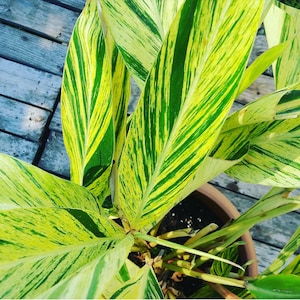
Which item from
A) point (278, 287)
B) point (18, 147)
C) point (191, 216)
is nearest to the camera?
point (278, 287)

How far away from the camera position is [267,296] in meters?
0.44

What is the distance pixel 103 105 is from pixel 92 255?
141 mm

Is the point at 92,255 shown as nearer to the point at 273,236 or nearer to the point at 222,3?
the point at 222,3

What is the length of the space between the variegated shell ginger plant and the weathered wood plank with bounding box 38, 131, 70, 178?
1.38 feet

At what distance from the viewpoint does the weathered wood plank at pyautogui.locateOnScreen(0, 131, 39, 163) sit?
3.06ft

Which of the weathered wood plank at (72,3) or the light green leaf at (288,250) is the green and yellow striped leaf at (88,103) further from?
the weathered wood plank at (72,3)

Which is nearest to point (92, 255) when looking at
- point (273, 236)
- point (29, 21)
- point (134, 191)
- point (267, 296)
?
point (134, 191)

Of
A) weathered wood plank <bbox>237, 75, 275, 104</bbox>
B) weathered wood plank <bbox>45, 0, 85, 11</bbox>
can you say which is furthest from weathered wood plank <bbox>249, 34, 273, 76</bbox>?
weathered wood plank <bbox>45, 0, 85, 11</bbox>

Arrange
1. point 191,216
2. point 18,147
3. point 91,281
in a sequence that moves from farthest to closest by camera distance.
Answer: point 18,147 → point 191,216 → point 91,281

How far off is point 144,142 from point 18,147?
60 centimetres

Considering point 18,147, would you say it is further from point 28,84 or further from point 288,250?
point 288,250

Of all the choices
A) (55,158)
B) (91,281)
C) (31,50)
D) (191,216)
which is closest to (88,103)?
(91,281)

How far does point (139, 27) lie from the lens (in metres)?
0.47

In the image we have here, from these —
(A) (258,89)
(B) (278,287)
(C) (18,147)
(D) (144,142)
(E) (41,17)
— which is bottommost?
(B) (278,287)
